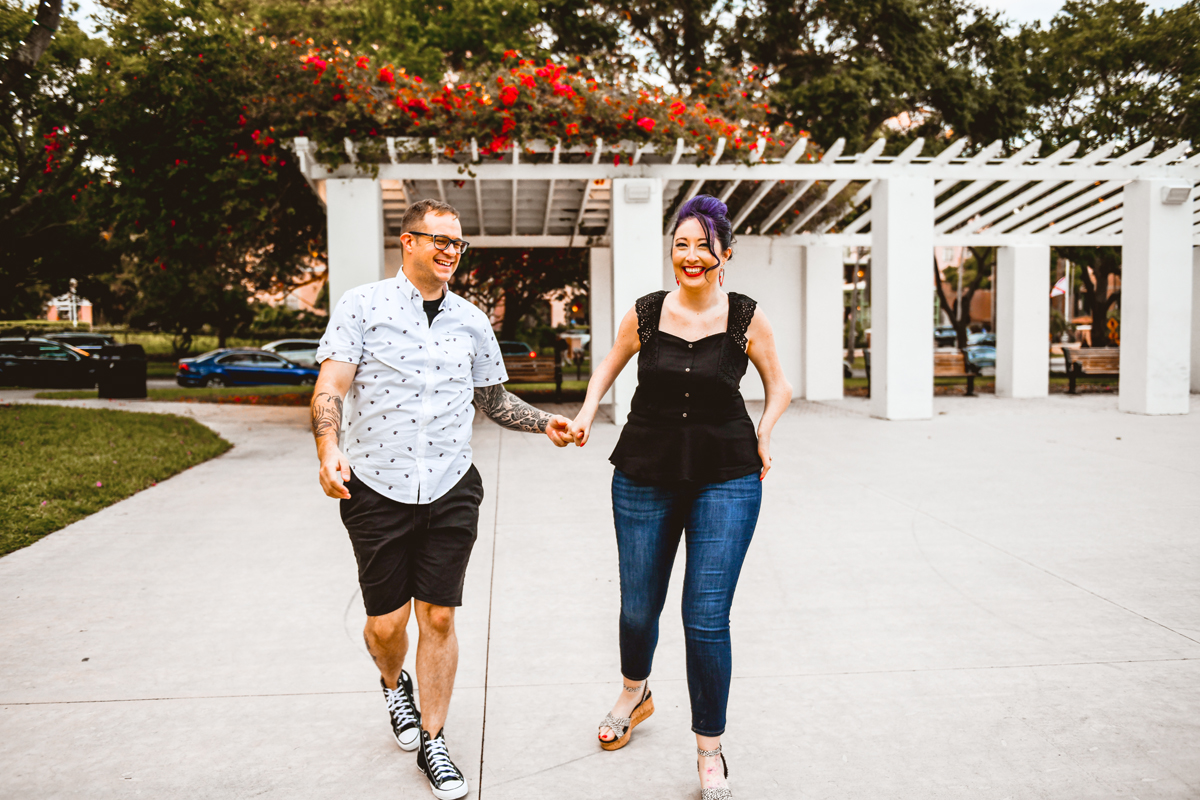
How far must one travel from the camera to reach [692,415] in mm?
2773

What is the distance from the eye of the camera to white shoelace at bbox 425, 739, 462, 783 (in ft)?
8.61

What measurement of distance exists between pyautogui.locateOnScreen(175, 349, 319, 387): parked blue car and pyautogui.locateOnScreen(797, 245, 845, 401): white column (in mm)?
14740

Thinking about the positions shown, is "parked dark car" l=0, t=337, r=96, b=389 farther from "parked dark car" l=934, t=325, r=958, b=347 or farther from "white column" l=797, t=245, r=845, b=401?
"parked dark car" l=934, t=325, r=958, b=347

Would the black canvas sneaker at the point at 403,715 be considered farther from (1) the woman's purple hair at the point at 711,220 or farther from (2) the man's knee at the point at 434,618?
(1) the woman's purple hair at the point at 711,220

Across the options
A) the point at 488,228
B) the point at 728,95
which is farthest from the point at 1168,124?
the point at 488,228

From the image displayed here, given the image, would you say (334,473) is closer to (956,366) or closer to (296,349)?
(956,366)

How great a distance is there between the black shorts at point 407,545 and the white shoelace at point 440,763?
1.42 ft

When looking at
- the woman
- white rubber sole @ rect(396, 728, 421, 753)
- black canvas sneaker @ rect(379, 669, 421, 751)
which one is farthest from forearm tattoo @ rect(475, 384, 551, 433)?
white rubber sole @ rect(396, 728, 421, 753)

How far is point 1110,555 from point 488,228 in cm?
1232

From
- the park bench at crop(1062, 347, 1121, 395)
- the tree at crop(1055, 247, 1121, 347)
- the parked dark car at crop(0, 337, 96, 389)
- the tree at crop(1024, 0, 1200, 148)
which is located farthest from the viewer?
the parked dark car at crop(0, 337, 96, 389)

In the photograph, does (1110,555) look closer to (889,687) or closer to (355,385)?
(889,687)

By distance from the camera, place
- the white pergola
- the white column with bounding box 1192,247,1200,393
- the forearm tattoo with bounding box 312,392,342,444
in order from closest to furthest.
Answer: the forearm tattoo with bounding box 312,392,342,444 < the white pergola < the white column with bounding box 1192,247,1200,393

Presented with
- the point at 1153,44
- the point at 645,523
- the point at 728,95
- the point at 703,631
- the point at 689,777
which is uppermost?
the point at 1153,44

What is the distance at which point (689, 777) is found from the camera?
2.76 m
